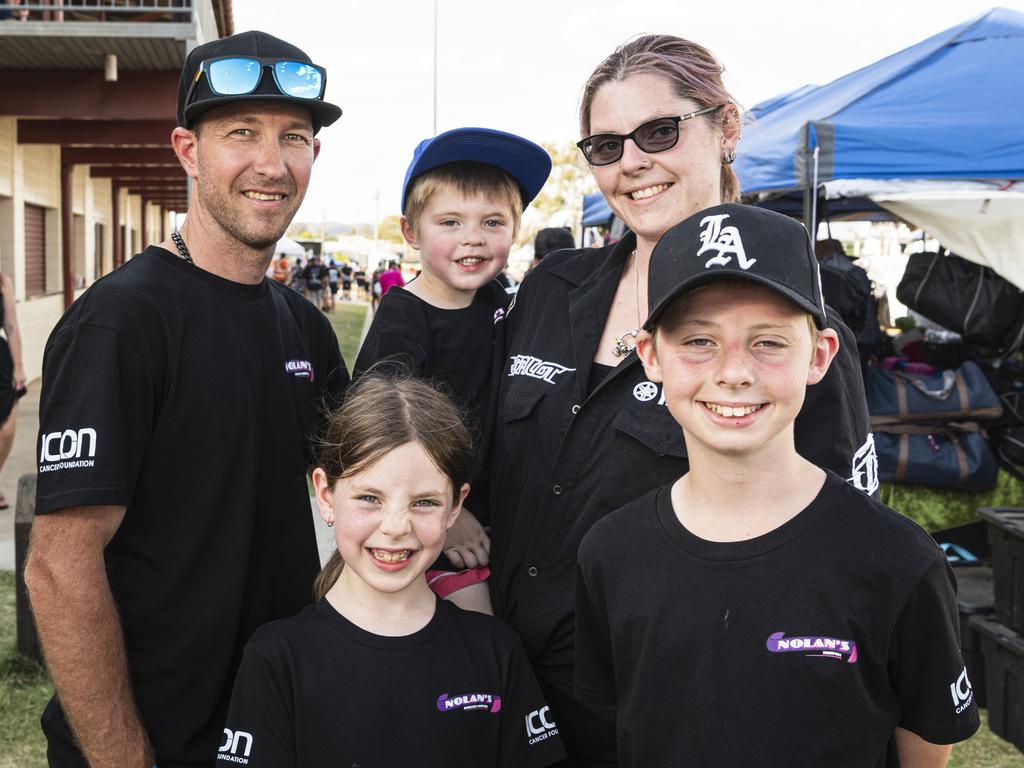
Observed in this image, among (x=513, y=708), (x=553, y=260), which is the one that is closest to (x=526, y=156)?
(x=553, y=260)

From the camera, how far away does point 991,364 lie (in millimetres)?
6910

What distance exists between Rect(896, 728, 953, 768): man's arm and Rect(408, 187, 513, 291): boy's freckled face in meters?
1.80

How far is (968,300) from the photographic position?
6.78 m

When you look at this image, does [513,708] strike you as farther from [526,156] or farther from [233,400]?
[526,156]

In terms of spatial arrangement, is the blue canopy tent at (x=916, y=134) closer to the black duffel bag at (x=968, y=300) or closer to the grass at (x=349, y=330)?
the black duffel bag at (x=968, y=300)

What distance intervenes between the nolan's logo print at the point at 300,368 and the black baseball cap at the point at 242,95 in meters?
0.65

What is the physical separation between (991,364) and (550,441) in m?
→ 5.67

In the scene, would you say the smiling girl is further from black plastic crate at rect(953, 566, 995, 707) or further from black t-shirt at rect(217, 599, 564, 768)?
black plastic crate at rect(953, 566, 995, 707)

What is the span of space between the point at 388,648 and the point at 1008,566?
3.75 meters

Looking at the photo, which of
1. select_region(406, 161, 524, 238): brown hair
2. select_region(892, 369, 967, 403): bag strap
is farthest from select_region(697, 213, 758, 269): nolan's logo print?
select_region(892, 369, 967, 403): bag strap

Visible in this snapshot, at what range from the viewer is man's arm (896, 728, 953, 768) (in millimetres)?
1858

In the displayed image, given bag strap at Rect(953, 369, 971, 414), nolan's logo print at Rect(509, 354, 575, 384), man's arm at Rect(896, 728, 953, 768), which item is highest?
nolan's logo print at Rect(509, 354, 575, 384)

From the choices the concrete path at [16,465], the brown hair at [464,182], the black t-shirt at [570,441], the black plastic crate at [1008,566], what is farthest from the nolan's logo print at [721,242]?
the black plastic crate at [1008,566]

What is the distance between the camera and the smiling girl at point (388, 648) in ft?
6.78
